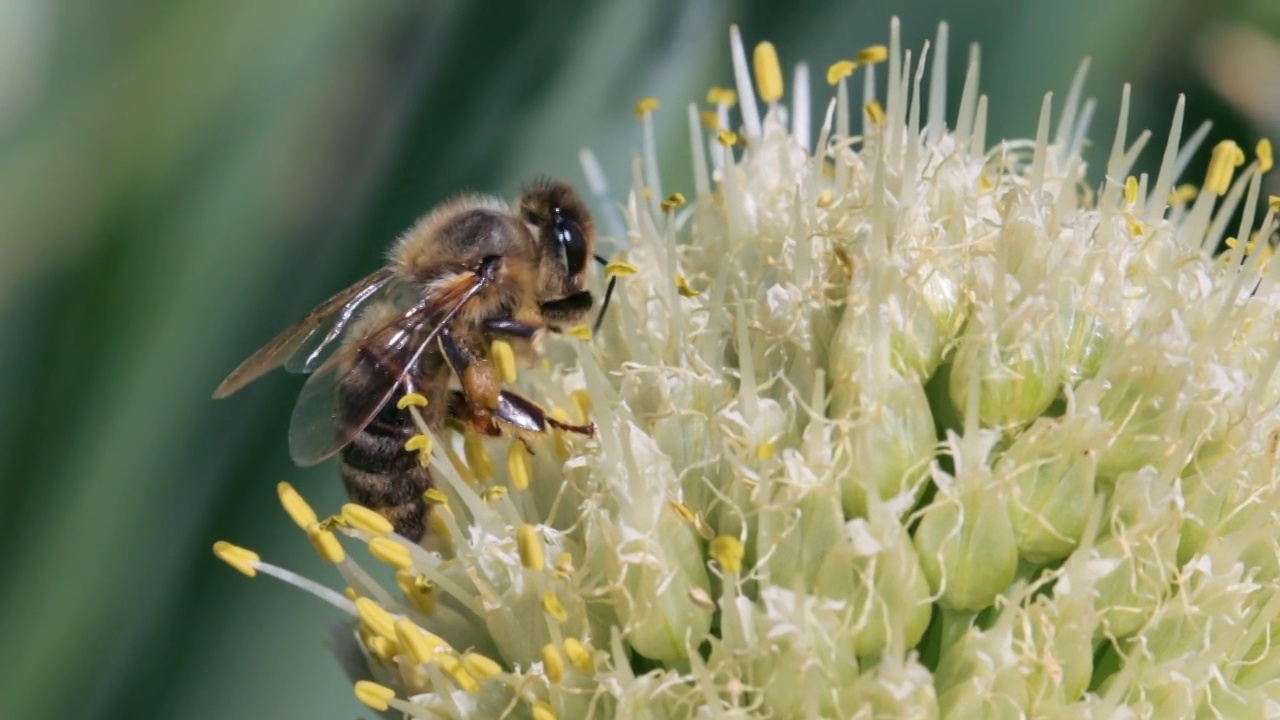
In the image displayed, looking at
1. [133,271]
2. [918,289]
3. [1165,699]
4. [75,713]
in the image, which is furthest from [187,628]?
[1165,699]

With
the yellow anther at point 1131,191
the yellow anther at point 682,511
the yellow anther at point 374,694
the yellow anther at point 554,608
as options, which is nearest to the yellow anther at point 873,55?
the yellow anther at point 1131,191

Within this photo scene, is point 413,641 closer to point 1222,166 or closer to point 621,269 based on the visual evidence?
point 621,269

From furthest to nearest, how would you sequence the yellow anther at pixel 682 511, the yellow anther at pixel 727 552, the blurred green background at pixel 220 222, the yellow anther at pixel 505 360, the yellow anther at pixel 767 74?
the blurred green background at pixel 220 222 < the yellow anther at pixel 767 74 < the yellow anther at pixel 505 360 < the yellow anther at pixel 682 511 < the yellow anther at pixel 727 552

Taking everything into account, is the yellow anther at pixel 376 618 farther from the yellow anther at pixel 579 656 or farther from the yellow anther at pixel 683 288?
the yellow anther at pixel 683 288

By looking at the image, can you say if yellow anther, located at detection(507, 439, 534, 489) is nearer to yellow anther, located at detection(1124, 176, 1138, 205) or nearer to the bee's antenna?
the bee's antenna

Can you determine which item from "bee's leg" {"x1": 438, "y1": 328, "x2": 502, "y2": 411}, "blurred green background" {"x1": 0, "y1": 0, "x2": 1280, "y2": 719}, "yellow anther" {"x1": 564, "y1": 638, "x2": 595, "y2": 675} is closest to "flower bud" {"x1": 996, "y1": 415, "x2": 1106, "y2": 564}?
"yellow anther" {"x1": 564, "y1": 638, "x2": 595, "y2": 675}

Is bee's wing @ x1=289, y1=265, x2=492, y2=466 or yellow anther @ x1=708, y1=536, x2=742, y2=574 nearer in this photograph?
yellow anther @ x1=708, y1=536, x2=742, y2=574

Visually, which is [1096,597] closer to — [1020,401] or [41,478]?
[1020,401]

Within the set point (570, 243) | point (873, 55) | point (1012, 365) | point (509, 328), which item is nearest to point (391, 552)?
point (509, 328)
